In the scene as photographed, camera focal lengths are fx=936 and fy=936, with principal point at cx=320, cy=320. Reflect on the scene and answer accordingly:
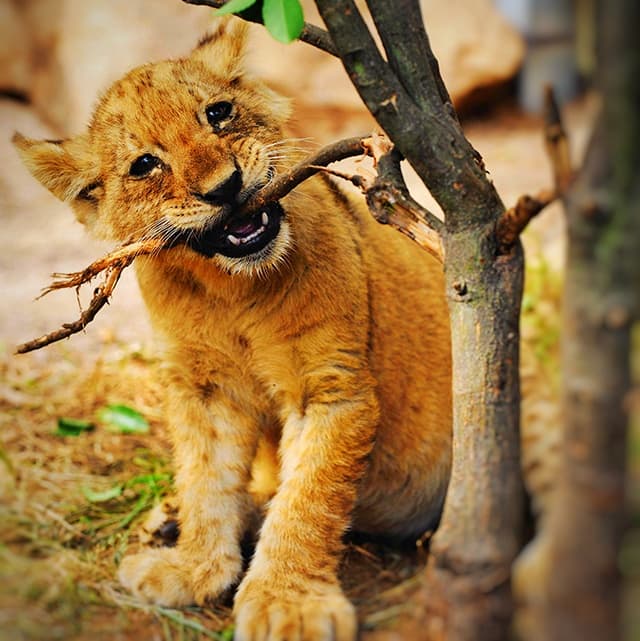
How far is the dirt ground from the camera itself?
3.50 metres

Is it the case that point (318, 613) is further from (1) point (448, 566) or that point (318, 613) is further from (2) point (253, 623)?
(1) point (448, 566)

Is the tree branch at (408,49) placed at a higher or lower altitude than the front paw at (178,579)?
higher

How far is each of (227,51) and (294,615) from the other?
7.49 feet

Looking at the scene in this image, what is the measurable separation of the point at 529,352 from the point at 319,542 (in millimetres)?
1469

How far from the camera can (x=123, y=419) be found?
5.35m

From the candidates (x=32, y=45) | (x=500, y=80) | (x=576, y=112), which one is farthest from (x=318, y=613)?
(x=32, y=45)

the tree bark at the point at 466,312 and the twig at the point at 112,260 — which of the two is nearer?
the tree bark at the point at 466,312

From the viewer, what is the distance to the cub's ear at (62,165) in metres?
3.86

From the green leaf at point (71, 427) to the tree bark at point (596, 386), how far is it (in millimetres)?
3615

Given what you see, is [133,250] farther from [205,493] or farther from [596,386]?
[596,386]

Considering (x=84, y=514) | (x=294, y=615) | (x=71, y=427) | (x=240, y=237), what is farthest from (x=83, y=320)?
(x=71, y=427)

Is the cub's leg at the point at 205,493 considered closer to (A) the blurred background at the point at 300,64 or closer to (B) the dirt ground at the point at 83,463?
(B) the dirt ground at the point at 83,463

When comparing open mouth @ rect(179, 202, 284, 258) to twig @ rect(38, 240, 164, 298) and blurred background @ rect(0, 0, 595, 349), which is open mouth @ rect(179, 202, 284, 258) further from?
blurred background @ rect(0, 0, 595, 349)

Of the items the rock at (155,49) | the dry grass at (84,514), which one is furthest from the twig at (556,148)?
the rock at (155,49)
